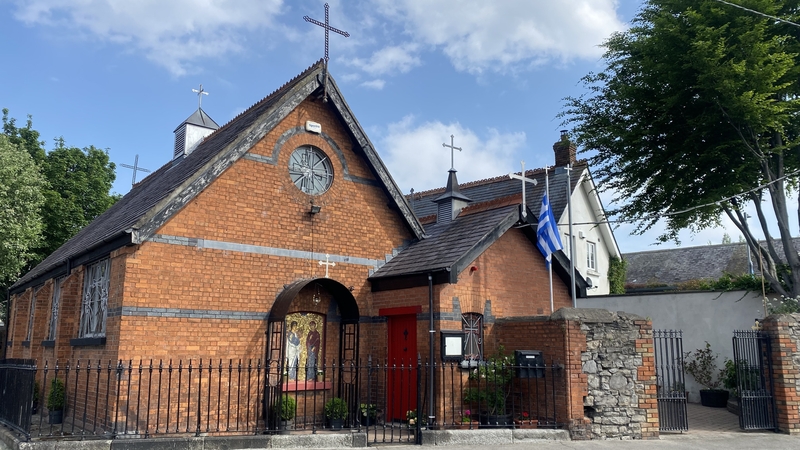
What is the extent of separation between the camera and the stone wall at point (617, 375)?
443 inches

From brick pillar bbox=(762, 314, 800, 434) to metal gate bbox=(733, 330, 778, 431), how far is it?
0.35ft

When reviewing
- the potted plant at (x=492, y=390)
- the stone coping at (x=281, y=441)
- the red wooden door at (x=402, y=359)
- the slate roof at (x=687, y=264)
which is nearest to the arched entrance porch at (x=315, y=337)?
the red wooden door at (x=402, y=359)

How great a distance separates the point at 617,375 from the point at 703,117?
7.36 metres

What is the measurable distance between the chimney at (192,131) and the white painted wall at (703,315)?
14.6 meters

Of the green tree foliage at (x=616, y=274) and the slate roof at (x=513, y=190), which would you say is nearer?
the slate roof at (x=513, y=190)

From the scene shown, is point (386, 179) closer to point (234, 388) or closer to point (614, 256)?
point (234, 388)

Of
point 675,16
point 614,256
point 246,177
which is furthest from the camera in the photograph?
point 614,256

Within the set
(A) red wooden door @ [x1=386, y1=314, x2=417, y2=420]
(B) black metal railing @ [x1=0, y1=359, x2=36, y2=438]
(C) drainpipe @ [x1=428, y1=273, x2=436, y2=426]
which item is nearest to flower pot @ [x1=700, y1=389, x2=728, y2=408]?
(A) red wooden door @ [x1=386, y1=314, x2=417, y2=420]

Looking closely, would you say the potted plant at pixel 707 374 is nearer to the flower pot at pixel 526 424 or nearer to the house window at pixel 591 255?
the flower pot at pixel 526 424

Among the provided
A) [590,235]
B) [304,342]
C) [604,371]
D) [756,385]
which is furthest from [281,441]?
[590,235]

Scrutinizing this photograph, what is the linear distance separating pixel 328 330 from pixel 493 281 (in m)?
3.75

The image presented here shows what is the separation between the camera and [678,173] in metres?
16.6

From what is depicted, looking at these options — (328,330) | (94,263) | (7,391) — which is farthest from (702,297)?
(7,391)

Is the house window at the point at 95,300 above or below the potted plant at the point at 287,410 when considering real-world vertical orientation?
above
